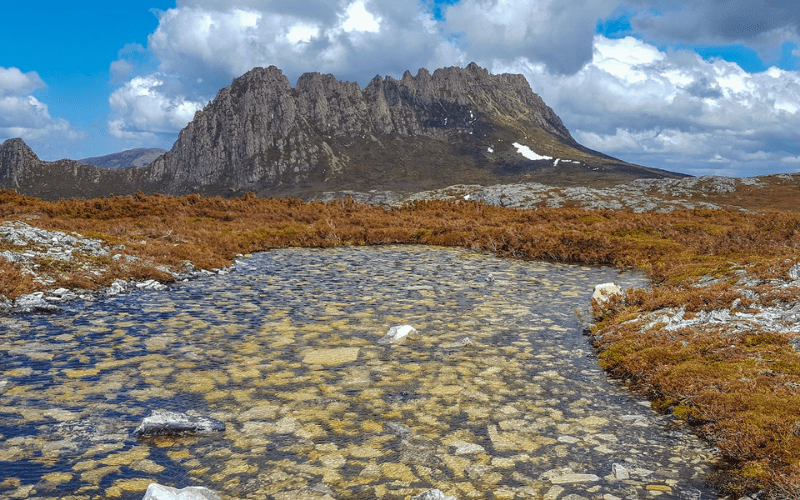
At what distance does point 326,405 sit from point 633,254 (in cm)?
2063

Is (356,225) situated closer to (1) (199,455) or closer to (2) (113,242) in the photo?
(2) (113,242)

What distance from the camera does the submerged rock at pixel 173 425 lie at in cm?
660

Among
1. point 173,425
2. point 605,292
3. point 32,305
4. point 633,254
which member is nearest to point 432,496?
point 173,425

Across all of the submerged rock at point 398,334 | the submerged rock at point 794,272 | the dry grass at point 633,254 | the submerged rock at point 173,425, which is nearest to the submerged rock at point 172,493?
the submerged rock at point 173,425

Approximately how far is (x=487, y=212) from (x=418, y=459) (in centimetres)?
3974

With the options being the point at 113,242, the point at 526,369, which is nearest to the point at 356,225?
the point at 113,242

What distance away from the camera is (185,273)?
755 inches

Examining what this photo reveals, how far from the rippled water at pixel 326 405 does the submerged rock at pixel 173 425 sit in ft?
0.58

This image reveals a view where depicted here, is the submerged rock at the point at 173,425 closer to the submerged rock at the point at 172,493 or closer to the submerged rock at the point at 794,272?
the submerged rock at the point at 172,493

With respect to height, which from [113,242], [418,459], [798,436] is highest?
[113,242]

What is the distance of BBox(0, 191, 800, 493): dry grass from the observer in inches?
265

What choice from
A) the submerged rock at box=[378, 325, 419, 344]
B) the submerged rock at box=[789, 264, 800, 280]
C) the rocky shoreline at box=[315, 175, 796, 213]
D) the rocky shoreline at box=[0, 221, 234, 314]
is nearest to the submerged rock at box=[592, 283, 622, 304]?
the submerged rock at box=[789, 264, 800, 280]

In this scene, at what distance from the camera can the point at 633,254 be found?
23875 mm

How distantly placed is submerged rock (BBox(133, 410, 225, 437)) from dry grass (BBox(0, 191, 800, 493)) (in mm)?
6631
